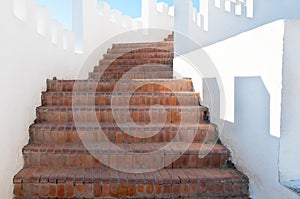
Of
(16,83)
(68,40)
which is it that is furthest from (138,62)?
(16,83)

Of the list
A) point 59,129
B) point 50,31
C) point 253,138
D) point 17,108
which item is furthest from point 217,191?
point 50,31

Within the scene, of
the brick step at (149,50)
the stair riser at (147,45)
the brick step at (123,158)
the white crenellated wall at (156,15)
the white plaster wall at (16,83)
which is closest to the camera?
the white plaster wall at (16,83)

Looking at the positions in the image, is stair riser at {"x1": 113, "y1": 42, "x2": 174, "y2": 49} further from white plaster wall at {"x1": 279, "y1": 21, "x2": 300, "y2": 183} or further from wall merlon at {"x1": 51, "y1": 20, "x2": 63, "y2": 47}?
white plaster wall at {"x1": 279, "y1": 21, "x2": 300, "y2": 183}

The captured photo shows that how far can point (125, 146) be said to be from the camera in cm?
223

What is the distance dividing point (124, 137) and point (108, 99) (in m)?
0.55

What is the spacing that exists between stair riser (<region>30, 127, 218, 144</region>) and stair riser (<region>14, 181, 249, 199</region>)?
51cm

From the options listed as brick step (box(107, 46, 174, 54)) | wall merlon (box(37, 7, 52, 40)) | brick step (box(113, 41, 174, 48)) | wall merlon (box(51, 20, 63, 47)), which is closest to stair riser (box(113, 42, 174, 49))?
brick step (box(113, 41, 174, 48))

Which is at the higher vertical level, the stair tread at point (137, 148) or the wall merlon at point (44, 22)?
the wall merlon at point (44, 22)

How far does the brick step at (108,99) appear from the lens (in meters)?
2.73

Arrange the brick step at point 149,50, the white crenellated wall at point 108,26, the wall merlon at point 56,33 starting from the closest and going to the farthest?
the wall merlon at point 56,33, the white crenellated wall at point 108,26, the brick step at point 149,50

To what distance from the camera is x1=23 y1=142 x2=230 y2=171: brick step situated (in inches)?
81.5

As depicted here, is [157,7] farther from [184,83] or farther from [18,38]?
[18,38]

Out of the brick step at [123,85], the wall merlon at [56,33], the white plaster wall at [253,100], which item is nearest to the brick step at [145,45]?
the wall merlon at [56,33]

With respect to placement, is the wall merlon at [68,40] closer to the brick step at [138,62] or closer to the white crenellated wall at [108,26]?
the white crenellated wall at [108,26]
